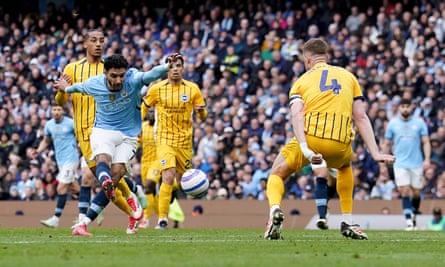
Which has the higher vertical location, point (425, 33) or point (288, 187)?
point (425, 33)

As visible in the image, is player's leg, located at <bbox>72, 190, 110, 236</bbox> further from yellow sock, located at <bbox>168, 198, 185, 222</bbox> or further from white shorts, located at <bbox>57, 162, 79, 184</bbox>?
yellow sock, located at <bbox>168, 198, 185, 222</bbox>

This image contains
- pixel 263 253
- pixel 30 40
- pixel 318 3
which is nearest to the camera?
pixel 263 253

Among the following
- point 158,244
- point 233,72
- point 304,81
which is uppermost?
point 233,72

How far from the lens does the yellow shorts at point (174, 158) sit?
16719 millimetres

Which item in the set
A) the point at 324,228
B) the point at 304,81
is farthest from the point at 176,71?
the point at 304,81

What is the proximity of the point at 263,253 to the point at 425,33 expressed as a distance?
1585 cm

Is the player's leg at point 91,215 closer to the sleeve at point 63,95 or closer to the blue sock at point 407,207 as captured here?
the sleeve at point 63,95

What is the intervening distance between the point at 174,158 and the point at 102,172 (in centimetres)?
405

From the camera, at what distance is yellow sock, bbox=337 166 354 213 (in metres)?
12.3

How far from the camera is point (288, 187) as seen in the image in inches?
901

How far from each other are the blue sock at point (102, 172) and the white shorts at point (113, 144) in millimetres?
332

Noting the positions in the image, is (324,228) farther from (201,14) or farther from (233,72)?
(201,14)

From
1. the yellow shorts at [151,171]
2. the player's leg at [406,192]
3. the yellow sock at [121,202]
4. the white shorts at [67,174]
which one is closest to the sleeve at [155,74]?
the yellow sock at [121,202]

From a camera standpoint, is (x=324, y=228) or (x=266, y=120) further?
(x=266, y=120)
